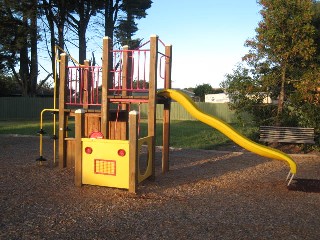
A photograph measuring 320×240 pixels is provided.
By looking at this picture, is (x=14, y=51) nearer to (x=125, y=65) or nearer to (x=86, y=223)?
(x=125, y=65)

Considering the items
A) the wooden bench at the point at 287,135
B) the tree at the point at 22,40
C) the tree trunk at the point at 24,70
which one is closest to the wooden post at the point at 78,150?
the wooden bench at the point at 287,135

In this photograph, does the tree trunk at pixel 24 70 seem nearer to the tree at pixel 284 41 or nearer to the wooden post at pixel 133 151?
the tree at pixel 284 41

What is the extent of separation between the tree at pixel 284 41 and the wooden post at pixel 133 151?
275 inches

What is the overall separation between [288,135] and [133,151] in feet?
22.3

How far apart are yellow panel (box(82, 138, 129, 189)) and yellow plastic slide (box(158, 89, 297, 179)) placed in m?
1.77

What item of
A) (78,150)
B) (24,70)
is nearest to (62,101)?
(78,150)

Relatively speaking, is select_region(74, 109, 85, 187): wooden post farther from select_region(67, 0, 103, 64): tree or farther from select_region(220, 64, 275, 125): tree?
select_region(67, 0, 103, 64): tree

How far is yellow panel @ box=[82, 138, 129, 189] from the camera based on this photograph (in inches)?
241

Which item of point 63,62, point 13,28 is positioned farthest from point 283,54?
point 13,28

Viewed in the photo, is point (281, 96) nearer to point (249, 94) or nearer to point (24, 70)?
point (249, 94)

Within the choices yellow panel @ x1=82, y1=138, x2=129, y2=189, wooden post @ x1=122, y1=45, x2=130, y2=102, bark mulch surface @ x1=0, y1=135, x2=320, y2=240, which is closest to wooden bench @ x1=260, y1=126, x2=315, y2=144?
bark mulch surface @ x1=0, y1=135, x2=320, y2=240

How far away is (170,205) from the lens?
5.40 metres

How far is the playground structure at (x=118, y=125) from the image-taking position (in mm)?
6129

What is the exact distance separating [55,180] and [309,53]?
839 cm
